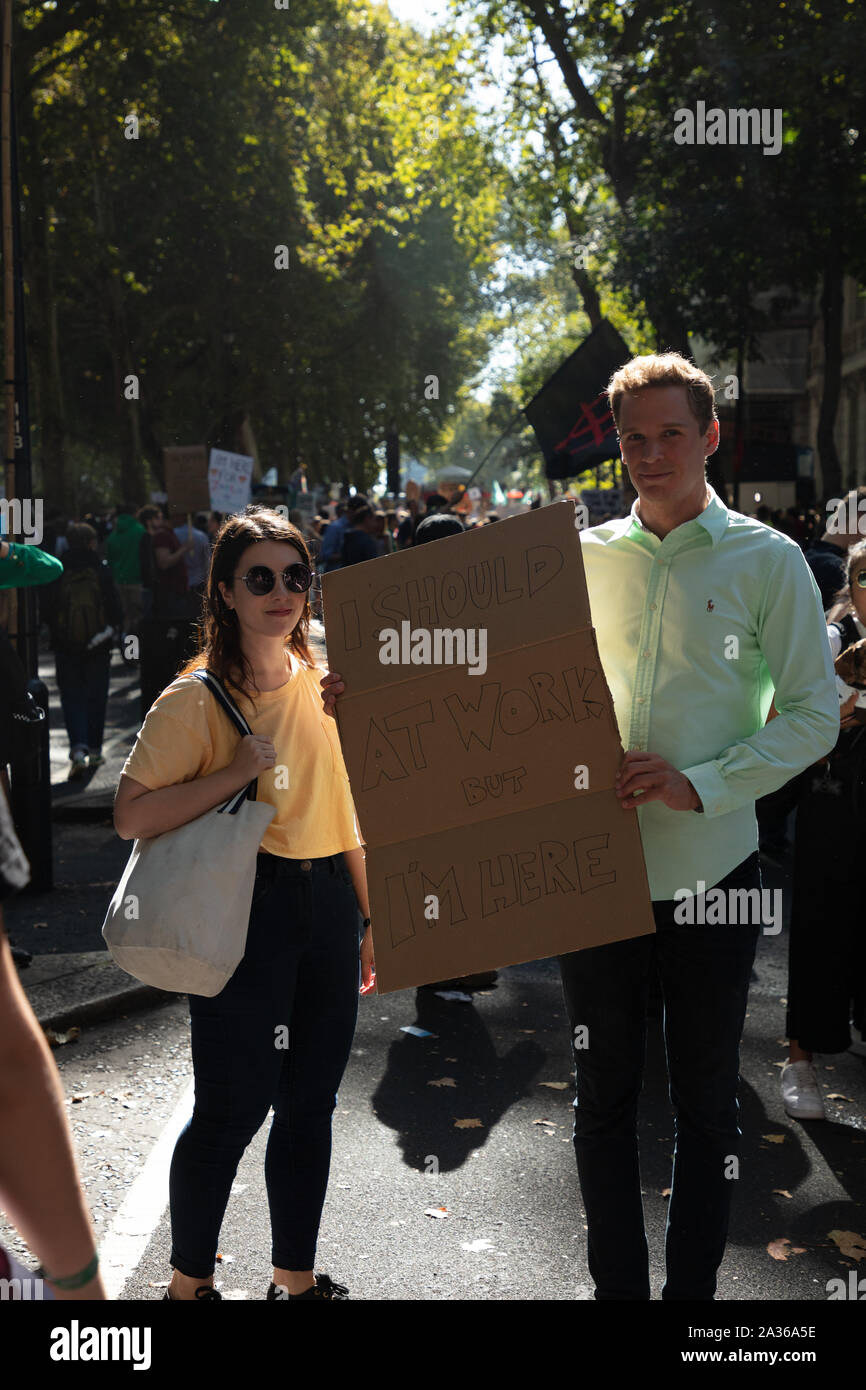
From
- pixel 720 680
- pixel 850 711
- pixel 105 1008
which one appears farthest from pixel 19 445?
pixel 720 680

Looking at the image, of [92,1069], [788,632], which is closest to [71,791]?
[92,1069]

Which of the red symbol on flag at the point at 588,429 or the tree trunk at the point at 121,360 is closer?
the red symbol on flag at the point at 588,429

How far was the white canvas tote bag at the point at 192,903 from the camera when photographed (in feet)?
9.79

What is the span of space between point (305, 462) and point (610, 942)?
45.1m

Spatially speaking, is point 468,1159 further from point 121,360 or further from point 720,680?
point 121,360

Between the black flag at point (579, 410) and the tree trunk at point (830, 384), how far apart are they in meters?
8.39

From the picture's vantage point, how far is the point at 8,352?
8.11 metres

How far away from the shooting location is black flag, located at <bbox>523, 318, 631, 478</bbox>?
11.3m

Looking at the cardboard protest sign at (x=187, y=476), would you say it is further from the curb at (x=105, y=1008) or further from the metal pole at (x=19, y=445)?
the curb at (x=105, y=1008)

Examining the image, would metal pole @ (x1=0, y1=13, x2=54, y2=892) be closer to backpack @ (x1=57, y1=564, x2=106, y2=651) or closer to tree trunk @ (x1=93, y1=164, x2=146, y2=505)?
backpack @ (x1=57, y1=564, x2=106, y2=651)

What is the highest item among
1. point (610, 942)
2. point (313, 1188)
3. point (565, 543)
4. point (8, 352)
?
point (8, 352)

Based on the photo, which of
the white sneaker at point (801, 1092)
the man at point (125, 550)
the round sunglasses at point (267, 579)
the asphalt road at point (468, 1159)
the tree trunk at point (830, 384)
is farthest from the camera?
the tree trunk at point (830, 384)

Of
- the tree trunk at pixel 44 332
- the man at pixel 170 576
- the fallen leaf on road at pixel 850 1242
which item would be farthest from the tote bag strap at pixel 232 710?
the tree trunk at pixel 44 332
